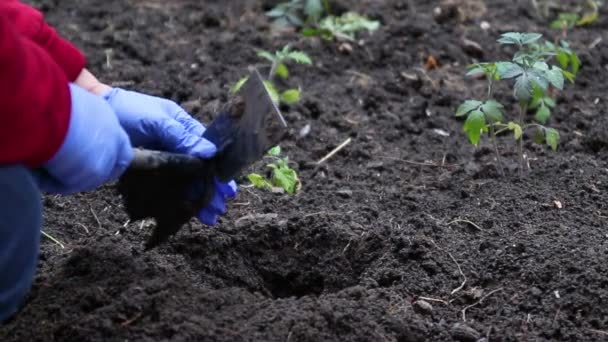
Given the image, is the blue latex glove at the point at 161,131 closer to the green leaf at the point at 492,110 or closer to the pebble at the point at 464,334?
the pebble at the point at 464,334

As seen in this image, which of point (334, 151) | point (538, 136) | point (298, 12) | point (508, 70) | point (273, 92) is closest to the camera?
point (508, 70)

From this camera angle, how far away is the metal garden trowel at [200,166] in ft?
8.22

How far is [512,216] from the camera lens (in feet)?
10.1

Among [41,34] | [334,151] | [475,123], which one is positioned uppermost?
[41,34]

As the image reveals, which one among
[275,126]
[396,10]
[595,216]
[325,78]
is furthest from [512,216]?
[396,10]

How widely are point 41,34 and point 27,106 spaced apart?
503mm

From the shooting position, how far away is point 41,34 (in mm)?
2670

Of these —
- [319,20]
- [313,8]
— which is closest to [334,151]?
[313,8]

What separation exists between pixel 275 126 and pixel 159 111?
0.46 meters

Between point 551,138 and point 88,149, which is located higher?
point 88,149

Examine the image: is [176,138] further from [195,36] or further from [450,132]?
[195,36]

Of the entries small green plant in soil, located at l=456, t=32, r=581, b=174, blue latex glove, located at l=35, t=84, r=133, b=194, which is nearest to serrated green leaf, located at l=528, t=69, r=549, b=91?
small green plant in soil, located at l=456, t=32, r=581, b=174

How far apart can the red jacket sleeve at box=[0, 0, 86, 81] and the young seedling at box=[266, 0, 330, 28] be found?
1799mm

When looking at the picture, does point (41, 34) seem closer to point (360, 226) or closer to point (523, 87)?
point (360, 226)
